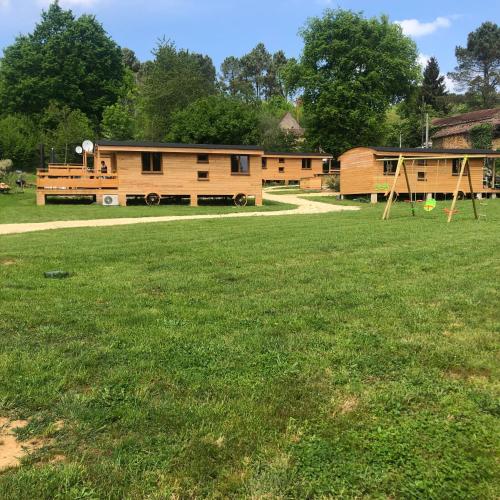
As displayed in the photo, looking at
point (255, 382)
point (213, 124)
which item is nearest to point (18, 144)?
point (213, 124)

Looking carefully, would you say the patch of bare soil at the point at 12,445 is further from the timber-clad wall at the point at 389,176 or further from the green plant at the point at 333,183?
the green plant at the point at 333,183

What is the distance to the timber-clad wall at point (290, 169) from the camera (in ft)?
140

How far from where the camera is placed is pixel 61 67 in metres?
54.0

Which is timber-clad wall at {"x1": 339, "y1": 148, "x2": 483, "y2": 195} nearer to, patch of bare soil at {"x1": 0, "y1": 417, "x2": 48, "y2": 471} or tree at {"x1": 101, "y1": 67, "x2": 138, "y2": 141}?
patch of bare soil at {"x1": 0, "y1": 417, "x2": 48, "y2": 471}

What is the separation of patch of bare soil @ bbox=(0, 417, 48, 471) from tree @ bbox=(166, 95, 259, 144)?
4066 cm

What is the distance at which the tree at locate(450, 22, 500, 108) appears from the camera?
71688 mm

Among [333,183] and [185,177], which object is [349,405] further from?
[333,183]

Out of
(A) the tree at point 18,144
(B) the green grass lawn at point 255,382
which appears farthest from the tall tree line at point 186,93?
(B) the green grass lawn at point 255,382

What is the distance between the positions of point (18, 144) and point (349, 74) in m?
29.5

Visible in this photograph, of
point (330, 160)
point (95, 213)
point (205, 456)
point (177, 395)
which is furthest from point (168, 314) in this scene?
point (330, 160)

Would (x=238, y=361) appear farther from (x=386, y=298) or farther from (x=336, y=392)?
(x=386, y=298)

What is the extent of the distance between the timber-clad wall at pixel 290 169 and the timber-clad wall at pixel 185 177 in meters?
18.3

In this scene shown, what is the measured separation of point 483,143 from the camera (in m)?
44.2

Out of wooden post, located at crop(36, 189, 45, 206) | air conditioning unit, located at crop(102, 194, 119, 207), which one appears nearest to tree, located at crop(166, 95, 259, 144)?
air conditioning unit, located at crop(102, 194, 119, 207)
